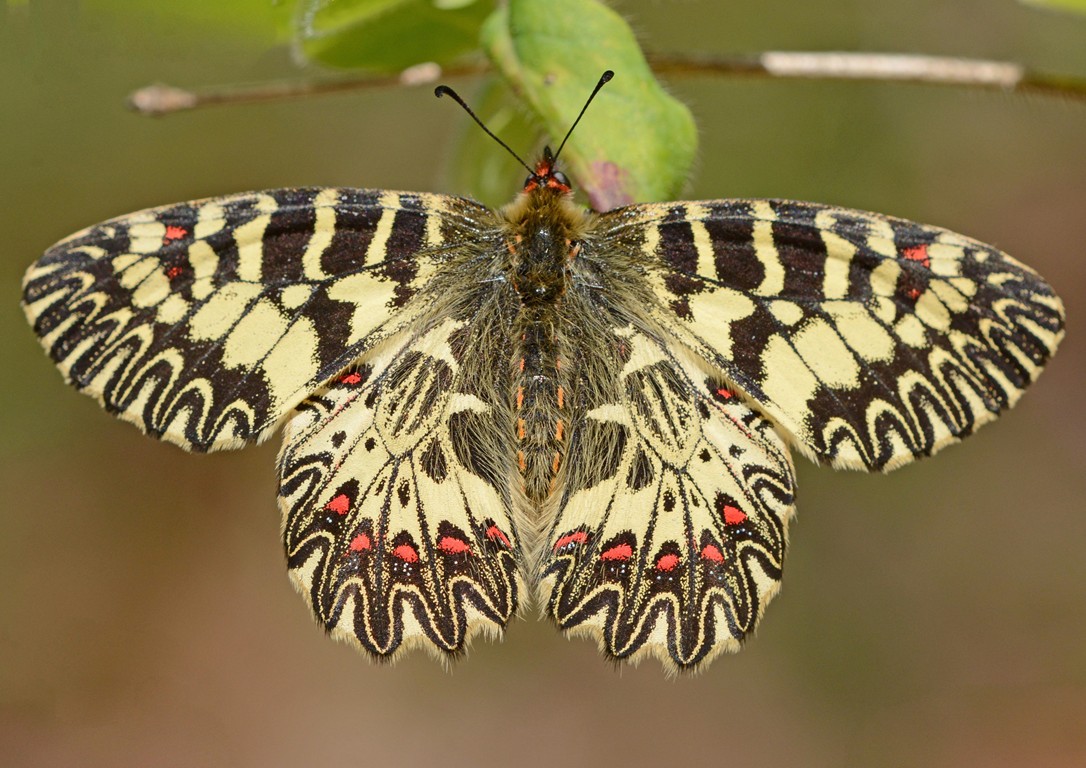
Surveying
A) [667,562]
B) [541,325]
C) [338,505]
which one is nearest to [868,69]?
[541,325]

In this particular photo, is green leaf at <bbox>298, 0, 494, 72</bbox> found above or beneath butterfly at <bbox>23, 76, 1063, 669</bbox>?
above

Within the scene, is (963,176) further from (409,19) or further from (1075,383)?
(409,19)

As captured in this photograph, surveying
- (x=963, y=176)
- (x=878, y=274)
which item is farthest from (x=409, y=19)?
(x=963, y=176)

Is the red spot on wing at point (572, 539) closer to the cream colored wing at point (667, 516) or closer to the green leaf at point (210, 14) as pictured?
the cream colored wing at point (667, 516)

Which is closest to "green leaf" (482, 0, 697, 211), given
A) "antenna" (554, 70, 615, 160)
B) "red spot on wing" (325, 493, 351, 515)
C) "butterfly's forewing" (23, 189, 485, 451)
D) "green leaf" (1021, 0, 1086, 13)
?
"antenna" (554, 70, 615, 160)

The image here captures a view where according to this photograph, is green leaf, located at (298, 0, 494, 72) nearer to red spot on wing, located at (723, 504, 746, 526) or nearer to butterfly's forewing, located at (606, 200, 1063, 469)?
butterfly's forewing, located at (606, 200, 1063, 469)

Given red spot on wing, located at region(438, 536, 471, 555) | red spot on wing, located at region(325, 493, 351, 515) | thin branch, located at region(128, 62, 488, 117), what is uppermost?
thin branch, located at region(128, 62, 488, 117)
